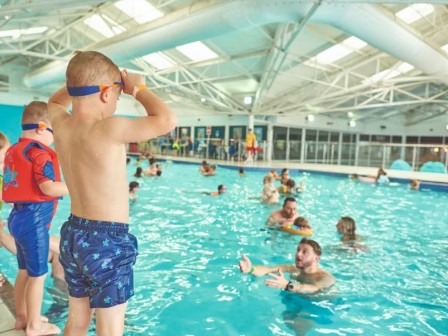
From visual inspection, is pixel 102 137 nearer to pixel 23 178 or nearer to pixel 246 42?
pixel 23 178

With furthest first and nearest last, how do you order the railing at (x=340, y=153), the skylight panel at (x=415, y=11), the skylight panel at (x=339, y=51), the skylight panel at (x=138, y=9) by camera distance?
the railing at (x=340, y=153) → the skylight panel at (x=339, y=51) → the skylight panel at (x=138, y=9) → the skylight panel at (x=415, y=11)

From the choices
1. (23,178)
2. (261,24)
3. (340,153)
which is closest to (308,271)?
(23,178)

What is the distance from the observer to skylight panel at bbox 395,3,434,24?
10387 millimetres

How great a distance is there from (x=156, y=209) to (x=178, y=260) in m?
3.38

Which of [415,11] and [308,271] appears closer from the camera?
[308,271]

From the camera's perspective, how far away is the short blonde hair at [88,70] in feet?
4.68

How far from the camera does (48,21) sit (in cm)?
1224

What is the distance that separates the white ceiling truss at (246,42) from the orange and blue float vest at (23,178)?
450 cm

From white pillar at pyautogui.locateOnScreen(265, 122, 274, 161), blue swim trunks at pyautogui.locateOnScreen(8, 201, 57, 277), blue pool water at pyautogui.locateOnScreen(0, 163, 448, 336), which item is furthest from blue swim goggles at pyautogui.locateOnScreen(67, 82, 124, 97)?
white pillar at pyautogui.locateOnScreen(265, 122, 274, 161)

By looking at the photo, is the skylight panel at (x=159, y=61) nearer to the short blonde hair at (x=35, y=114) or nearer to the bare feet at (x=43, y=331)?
the short blonde hair at (x=35, y=114)

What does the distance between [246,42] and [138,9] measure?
12.6 feet

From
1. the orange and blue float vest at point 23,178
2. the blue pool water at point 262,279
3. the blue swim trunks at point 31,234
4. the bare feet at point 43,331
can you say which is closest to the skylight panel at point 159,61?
the blue pool water at point 262,279

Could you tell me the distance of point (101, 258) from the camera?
1465mm

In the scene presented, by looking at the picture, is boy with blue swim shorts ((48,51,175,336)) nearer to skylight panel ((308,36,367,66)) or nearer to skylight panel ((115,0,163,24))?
skylight panel ((115,0,163,24))
